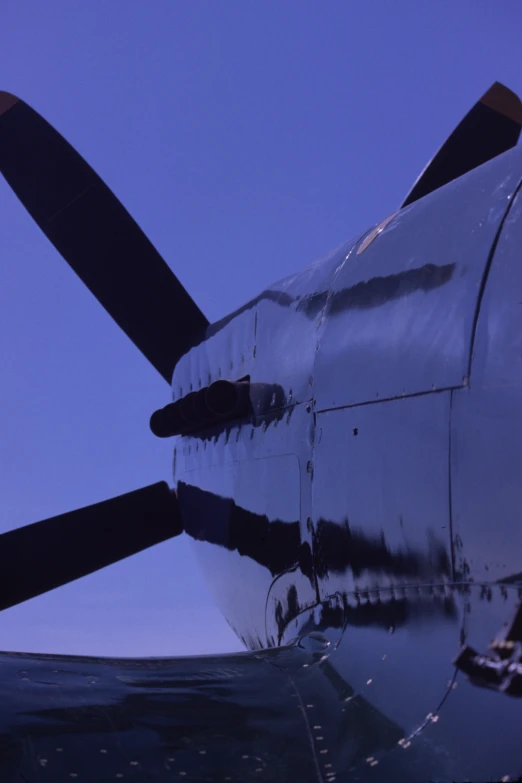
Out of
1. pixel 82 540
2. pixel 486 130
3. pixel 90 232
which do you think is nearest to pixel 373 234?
pixel 82 540

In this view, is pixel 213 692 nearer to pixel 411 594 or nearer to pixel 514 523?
pixel 411 594

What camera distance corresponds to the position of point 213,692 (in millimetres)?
3811

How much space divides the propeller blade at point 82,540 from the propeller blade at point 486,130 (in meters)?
4.55

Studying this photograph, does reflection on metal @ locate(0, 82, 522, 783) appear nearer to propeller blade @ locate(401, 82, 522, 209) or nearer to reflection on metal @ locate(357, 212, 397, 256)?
reflection on metal @ locate(357, 212, 397, 256)

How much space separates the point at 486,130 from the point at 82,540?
20.3ft

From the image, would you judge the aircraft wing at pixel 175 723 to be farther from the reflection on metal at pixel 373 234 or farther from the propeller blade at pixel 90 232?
the propeller blade at pixel 90 232

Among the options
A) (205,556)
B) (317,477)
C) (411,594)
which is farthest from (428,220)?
(205,556)

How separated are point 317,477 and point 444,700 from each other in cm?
208

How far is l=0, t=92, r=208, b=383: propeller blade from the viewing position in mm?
9594

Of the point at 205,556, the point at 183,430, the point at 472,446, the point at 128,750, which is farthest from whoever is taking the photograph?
the point at 183,430

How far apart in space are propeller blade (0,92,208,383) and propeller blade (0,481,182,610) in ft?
5.71

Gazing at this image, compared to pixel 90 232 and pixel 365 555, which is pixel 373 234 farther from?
pixel 90 232

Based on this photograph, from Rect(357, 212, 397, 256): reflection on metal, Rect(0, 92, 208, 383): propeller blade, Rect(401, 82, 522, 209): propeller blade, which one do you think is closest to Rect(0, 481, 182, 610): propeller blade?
Rect(0, 92, 208, 383): propeller blade

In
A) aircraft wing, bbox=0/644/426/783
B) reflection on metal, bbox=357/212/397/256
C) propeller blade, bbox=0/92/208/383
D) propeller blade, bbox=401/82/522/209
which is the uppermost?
propeller blade, bbox=0/92/208/383
